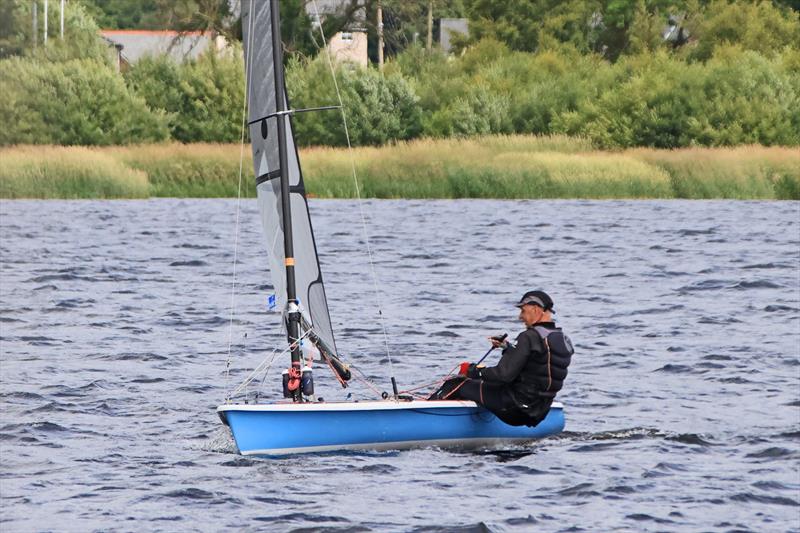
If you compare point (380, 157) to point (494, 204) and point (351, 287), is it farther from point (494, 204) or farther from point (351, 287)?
point (351, 287)

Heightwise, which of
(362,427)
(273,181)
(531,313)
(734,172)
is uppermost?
(273,181)

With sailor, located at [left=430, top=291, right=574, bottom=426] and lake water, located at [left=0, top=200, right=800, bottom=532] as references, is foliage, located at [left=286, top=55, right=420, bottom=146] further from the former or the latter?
sailor, located at [left=430, top=291, right=574, bottom=426]

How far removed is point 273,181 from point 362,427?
9.35ft

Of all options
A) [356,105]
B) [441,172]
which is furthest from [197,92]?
[441,172]

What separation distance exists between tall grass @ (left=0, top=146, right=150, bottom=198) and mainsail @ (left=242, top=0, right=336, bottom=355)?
29933 mm

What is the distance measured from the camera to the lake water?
40.4 ft

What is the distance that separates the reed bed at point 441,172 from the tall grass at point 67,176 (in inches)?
1.2

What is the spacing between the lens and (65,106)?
52625 millimetres

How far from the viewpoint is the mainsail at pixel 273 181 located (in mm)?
14781

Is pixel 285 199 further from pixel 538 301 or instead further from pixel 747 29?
pixel 747 29

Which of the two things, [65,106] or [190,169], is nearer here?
[190,169]

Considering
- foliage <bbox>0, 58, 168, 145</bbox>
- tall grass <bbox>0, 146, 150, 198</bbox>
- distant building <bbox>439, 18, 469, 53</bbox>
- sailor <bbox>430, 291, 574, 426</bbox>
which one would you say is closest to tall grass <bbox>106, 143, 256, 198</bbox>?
tall grass <bbox>0, 146, 150, 198</bbox>

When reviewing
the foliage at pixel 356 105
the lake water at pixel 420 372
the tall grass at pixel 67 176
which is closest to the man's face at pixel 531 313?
the lake water at pixel 420 372

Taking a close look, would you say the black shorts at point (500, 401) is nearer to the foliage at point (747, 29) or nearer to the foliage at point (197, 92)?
the foliage at point (197, 92)
